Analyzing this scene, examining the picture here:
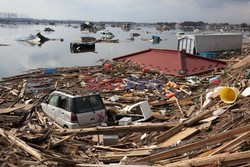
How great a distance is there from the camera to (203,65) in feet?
75.5

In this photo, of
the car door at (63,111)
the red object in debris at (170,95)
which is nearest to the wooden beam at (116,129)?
the car door at (63,111)

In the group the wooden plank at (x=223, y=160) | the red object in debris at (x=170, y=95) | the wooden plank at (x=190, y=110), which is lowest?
the red object in debris at (x=170, y=95)

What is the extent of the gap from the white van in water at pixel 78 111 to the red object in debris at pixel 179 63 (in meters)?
12.3

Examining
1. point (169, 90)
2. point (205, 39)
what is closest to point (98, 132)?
point (169, 90)

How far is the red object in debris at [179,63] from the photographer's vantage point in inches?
862

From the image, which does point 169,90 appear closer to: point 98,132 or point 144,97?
point 144,97

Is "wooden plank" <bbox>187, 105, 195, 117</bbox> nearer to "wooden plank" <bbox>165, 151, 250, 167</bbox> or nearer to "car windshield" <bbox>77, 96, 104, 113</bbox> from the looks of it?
"car windshield" <bbox>77, 96, 104, 113</bbox>

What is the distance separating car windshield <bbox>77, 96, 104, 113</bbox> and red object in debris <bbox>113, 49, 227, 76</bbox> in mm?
12198

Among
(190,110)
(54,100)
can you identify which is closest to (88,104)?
(54,100)

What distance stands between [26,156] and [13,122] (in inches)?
227

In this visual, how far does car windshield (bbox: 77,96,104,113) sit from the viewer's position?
9969mm

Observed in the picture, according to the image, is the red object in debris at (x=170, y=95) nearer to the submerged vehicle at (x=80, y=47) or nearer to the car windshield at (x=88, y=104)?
the car windshield at (x=88, y=104)

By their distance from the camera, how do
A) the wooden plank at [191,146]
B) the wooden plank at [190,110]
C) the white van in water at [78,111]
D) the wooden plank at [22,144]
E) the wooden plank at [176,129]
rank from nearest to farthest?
the wooden plank at [22,144] → the wooden plank at [191,146] → the wooden plank at [176,129] → the white van in water at [78,111] → the wooden plank at [190,110]

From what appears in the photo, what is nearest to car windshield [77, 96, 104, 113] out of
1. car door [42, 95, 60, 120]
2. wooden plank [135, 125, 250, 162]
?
car door [42, 95, 60, 120]
